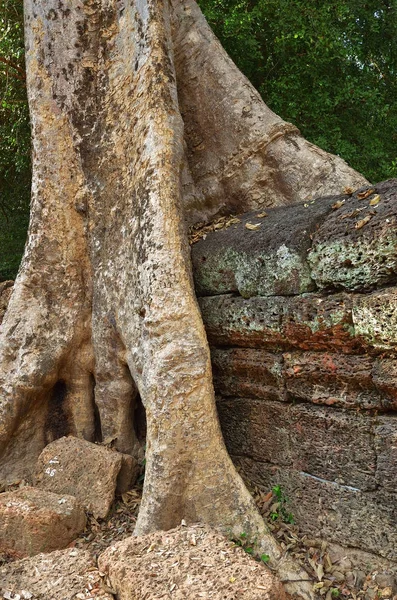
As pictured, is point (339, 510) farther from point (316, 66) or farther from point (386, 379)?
point (316, 66)

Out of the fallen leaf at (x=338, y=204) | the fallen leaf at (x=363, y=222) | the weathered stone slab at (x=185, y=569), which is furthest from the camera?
the fallen leaf at (x=338, y=204)

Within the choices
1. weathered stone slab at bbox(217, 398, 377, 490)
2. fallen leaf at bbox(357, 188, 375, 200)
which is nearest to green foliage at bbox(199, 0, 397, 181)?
fallen leaf at bbox(357, 188, 375, 200)

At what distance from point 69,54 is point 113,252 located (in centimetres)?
155

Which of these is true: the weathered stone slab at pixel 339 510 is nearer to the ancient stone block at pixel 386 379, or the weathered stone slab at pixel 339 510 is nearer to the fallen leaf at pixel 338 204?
the ancient stone block at pixel 386 379

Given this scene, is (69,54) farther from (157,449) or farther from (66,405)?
(157,449)

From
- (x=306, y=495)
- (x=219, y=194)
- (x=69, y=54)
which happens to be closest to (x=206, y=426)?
(x=306, y=495)

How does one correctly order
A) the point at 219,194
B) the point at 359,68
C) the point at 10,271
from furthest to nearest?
the point at 10,271 → the point at 359,68 → the point at 219,194

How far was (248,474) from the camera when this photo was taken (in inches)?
154

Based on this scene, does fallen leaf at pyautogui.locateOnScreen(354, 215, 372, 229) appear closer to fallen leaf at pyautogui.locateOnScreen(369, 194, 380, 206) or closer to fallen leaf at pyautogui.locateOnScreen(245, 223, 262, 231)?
fallen leaf at pyautogui.locateOnScreen(369, 194, 380, 206)

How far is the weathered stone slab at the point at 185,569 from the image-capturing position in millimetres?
2602

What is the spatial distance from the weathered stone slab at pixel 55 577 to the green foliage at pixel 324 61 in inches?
197

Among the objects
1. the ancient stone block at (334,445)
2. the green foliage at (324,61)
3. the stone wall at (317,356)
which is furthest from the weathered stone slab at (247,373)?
the green foliage at (324,61)

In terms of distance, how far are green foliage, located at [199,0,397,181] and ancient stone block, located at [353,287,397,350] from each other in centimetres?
403

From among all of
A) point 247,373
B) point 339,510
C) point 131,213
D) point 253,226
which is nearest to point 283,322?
point 247,373
